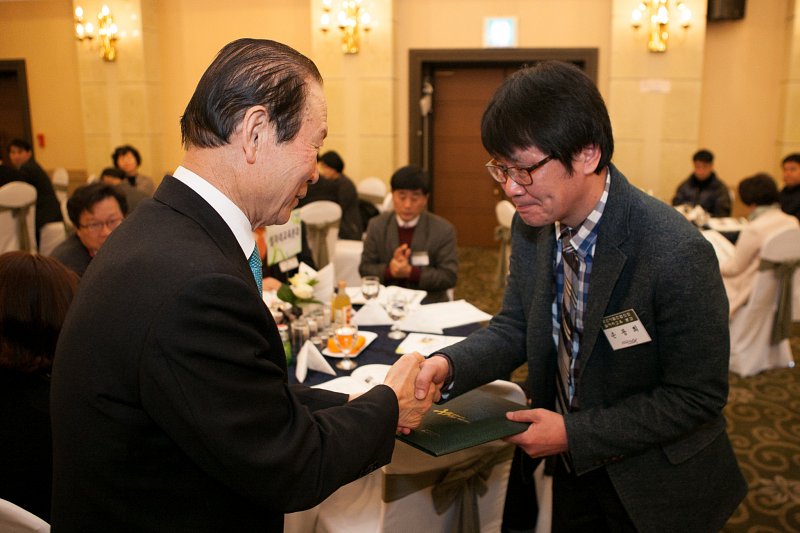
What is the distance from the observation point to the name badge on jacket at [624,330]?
4.69 feet

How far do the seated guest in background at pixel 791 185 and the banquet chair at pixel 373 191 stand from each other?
4123 millimetres

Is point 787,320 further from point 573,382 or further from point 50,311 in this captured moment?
point 50,311

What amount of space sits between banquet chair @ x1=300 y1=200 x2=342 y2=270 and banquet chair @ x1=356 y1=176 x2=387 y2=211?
6.87ft

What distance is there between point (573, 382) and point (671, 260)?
430 millimetres

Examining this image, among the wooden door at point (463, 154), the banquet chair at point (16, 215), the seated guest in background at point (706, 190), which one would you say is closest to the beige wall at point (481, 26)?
the wooden door at point (463, 154)

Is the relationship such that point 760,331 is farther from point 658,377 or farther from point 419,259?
point 658,377

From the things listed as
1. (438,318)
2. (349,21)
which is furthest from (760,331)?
(349,21)

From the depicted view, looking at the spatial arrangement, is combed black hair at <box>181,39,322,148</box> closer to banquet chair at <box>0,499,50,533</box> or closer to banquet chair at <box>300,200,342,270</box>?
banquet chair at <box>0,499,50,533</box>

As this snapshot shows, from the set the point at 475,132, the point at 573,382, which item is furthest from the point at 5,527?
the point at 475,132

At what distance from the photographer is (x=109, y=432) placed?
96 cm

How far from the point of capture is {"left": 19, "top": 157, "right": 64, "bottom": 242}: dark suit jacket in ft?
22.4

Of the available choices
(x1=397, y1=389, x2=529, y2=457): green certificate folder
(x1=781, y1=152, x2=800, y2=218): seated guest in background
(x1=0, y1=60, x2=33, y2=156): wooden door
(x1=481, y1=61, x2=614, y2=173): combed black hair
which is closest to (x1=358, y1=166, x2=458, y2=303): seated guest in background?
(x1=397, y1=389, x2=529, y2=457): green certificate folder

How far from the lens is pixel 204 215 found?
1.04 m

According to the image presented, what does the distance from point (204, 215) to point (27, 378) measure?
92 cm
